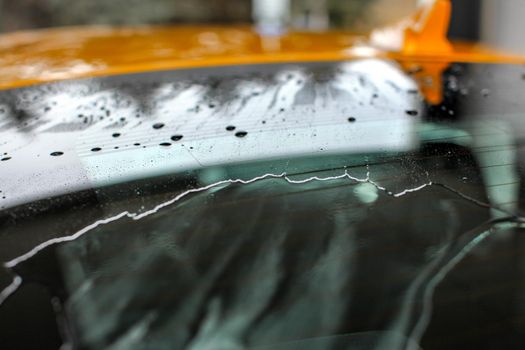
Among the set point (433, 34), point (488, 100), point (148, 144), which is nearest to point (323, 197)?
point (148, 144)

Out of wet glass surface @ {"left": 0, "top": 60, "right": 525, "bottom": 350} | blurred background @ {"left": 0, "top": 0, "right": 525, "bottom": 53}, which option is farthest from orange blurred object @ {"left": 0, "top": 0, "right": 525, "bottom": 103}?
blurred background @ {"left": 0, "top": 0, "right": 525, "bottom": 53}

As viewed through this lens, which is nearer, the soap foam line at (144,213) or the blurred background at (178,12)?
the soap foam line at (144,213)

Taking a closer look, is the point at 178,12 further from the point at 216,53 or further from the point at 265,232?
the point at 265,232

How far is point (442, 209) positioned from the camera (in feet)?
2.83

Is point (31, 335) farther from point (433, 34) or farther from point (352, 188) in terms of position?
point (433, 34)

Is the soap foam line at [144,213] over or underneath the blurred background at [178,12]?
over

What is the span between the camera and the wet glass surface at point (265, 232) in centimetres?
72

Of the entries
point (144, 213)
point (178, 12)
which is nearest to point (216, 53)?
point (144, 213)

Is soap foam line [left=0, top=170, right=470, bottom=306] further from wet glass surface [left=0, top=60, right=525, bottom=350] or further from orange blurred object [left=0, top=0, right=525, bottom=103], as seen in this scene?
orange blurred object [left=0, top=0, right=525, bottom=103]

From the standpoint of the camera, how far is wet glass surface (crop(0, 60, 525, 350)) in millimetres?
716

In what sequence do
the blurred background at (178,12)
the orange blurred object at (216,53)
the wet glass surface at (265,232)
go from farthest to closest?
the blurred background at (178,12), the orange blurred object at (216,53), the wet glass surface at (265,232)

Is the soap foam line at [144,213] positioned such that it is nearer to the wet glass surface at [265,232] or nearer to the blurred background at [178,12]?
the wet glass surface at [265,232]

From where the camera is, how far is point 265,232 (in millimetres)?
819

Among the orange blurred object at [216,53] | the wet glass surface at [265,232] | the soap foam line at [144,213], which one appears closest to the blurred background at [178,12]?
the orange blurred object at [216,53]
